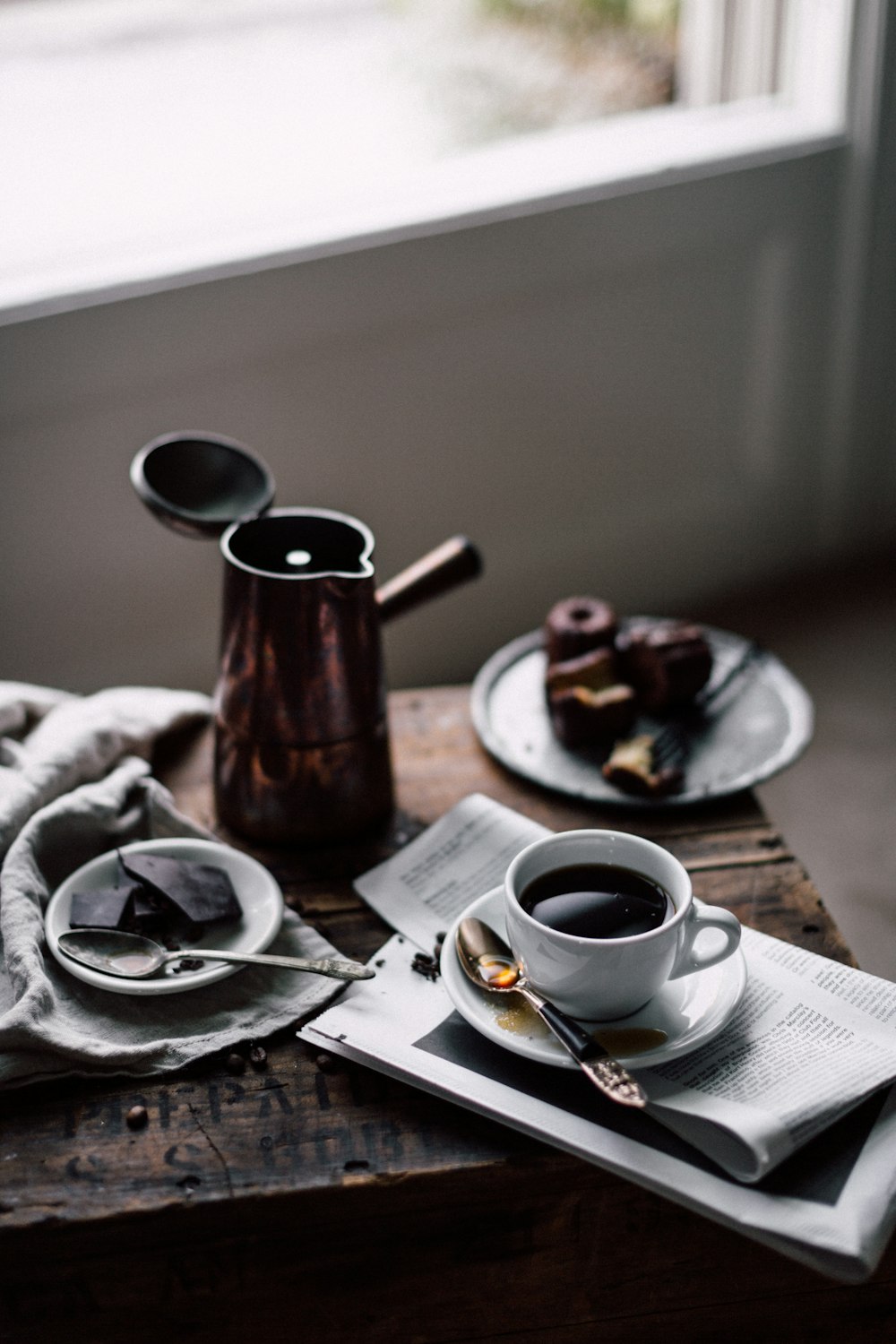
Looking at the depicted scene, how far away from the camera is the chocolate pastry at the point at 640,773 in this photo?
3.70 ft

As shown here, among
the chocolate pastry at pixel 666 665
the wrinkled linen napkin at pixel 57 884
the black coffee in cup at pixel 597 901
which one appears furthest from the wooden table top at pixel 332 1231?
the chocolate pastry at pixel 666 665

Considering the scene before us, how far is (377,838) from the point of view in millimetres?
1119

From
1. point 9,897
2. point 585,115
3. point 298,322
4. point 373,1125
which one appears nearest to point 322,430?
point 298,322

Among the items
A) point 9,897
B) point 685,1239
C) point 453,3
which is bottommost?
point 685,1239

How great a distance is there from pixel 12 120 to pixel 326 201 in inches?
19.6

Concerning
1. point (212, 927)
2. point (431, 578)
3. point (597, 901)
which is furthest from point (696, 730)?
point (212, 927)

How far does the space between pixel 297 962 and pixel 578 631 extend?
20.7 inches

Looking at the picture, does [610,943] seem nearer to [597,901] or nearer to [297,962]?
[597,901]

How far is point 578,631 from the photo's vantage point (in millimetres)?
1275

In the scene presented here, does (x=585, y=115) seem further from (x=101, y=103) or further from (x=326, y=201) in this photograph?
(x=101, y=103)

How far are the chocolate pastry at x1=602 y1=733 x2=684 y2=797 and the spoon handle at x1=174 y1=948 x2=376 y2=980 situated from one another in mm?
339

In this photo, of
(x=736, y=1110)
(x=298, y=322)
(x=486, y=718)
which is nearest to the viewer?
(x=736, y=1110)

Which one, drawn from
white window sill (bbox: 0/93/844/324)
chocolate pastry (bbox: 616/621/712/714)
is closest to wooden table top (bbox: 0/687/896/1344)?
chocolate pastry (bbox: 616/621/712/714)

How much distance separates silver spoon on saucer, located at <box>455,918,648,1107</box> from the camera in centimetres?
75
